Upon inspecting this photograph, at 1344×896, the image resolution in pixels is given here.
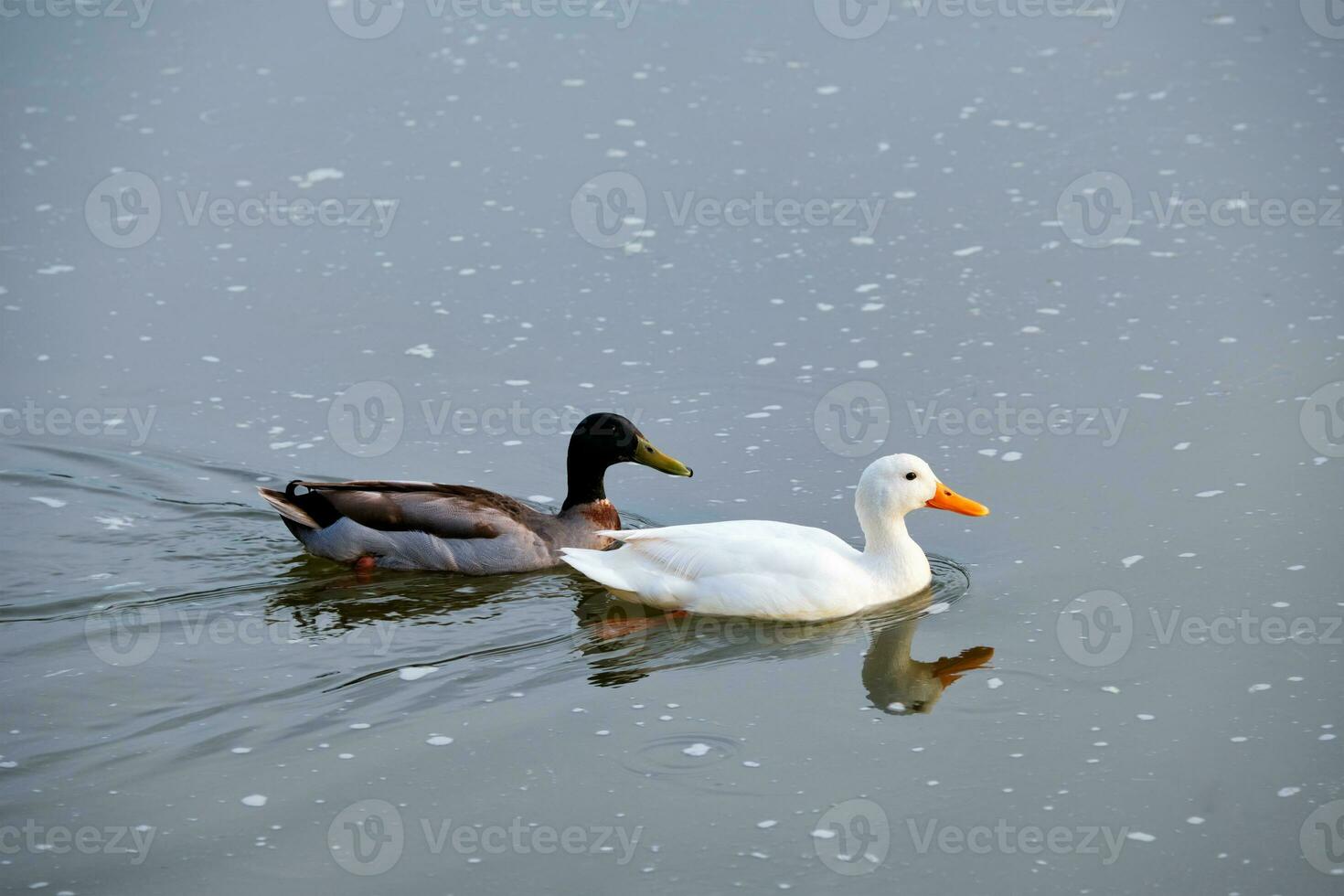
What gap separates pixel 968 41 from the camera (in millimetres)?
14086

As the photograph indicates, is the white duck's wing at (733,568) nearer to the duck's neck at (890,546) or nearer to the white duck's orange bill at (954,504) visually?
the duck's neck at (890,546)

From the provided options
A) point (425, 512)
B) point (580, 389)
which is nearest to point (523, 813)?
point (425, 512)

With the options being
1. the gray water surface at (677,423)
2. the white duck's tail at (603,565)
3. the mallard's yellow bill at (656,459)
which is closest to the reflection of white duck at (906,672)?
the gray water surface at (677,423)

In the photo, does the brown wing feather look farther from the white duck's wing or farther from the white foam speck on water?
the white foam speck on water

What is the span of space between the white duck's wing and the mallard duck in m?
0.44

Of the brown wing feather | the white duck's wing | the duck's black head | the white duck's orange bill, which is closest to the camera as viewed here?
the white duck's wing

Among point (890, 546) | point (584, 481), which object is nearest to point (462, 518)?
point (584, 481)

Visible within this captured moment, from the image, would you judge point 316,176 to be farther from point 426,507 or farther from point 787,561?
point 787,561

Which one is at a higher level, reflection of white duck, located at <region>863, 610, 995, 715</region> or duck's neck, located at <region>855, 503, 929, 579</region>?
duck's neck, located at <region>855, 503, 929, 579</region>

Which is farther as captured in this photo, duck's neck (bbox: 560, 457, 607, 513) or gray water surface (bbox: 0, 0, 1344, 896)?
duck's neck (bbox: 560, 457, 607, 513)

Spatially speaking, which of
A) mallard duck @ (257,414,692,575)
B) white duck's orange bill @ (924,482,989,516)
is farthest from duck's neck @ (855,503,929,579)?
mallard duck @ (257,414,692,575)

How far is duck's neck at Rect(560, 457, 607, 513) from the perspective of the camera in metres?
8.40

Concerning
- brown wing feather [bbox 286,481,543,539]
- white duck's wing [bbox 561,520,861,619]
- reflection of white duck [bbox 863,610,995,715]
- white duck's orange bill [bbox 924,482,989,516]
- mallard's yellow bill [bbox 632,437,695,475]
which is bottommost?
reflection of white duck [bbox 863,610,995,715]

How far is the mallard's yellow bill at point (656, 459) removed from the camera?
840cm
